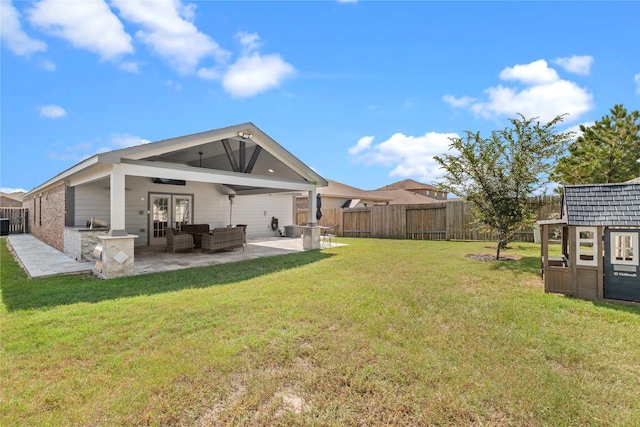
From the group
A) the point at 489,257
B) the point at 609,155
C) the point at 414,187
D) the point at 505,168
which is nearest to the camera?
the point at 505,168

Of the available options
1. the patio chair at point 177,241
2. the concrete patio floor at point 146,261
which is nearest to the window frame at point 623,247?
the concrete patio floor at point 146,261

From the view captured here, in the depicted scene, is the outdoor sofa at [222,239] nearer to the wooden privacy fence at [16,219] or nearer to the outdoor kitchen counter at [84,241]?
the outdoor kitchen counter at [84,241]

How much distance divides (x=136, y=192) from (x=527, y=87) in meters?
15.4

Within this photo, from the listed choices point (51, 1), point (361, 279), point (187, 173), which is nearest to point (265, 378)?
point (361, 279)

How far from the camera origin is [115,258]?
687cm

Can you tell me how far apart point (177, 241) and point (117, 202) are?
3.66 meters

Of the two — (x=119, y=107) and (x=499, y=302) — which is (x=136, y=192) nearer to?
(x=119, y=107)

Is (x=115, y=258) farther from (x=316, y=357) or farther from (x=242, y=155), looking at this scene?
(x=316, y=357)

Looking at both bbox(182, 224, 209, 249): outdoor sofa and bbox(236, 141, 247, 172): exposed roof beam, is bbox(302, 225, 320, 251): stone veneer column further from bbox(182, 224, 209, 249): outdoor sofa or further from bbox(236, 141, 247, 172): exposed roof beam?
bbox(182, 224, 209, 249): outdoor sofa

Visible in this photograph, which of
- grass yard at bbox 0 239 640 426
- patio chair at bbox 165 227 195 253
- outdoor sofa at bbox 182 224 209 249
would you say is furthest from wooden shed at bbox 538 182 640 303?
outdoor sofa at bbox 182 224 209 249

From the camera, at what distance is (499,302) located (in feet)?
16.1

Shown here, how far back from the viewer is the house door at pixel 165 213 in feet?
41.9

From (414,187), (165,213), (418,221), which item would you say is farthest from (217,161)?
(414,187)

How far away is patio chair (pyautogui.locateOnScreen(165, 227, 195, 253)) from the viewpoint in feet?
34.1
